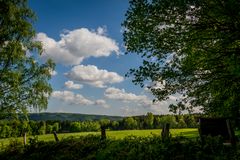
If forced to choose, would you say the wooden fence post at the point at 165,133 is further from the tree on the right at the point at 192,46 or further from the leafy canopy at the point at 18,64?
the leafy canopy at the point at 18,64

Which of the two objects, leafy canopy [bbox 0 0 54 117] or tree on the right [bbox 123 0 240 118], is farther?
leafy canopy [bbox 0 0 54 117]

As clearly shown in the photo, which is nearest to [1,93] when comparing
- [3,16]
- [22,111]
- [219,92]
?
[22,111]

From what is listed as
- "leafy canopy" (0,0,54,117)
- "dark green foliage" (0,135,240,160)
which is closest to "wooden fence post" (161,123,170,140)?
"dark green foliage" (0,135,240,160)

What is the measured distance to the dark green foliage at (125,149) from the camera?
12.2m

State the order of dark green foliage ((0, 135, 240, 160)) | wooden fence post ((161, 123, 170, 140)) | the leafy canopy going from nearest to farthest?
dark green foliage ((0, 135, 240, 160)) < wooden fence post ((161, 123, 170, 140)) < the leafy canopy

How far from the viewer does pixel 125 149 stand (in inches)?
580

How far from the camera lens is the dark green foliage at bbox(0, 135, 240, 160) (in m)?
12.2

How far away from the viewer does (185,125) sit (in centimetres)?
12938

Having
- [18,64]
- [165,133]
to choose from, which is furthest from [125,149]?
[18,64]

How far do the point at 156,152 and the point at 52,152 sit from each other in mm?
6833

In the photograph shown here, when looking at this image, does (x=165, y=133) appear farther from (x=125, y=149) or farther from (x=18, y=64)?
(x=18, y=64)

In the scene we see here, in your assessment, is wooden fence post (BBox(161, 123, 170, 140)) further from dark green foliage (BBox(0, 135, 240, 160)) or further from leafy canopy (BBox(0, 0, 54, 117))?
leafy canopy (BBox(0, 0, 54, 117))

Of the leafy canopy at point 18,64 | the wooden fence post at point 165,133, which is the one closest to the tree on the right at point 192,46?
the wooden fence post at point 165,133

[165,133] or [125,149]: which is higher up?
[165,133]
